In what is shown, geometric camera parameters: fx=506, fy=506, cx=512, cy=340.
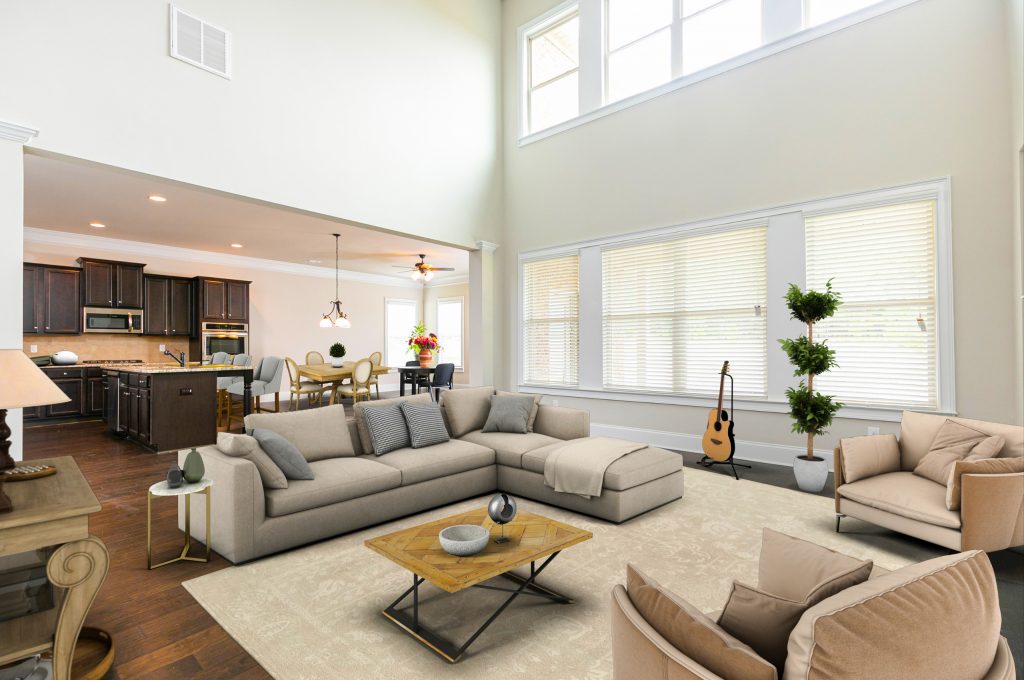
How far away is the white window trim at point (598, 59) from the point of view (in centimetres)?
468

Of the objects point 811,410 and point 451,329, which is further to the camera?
point 451,329

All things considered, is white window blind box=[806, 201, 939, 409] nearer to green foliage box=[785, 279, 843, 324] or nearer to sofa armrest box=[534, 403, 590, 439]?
green foliage box=[785, 279, 843, 324]

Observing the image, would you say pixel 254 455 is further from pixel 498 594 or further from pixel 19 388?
pixel 498 594

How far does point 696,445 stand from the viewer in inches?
219

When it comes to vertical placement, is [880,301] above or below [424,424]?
above

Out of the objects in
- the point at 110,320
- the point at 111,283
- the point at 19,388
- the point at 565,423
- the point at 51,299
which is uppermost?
the point at 111,283

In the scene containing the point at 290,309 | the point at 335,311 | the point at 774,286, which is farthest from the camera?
the point at 335,311

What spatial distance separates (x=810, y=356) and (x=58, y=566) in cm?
471

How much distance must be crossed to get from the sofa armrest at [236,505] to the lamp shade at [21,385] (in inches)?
45.5

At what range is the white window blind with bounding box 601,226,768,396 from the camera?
5.23 m

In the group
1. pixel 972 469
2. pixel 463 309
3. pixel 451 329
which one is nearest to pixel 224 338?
pixel 451 329

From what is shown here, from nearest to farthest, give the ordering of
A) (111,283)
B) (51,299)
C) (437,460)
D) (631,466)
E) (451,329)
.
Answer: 1. (631,466)
2. (437,460)
3. (51,299)
4. (111,283)
5. (451,329)

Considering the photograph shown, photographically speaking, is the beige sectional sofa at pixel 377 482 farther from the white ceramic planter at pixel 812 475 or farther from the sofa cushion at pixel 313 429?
the white ceramic planter at pixel 812 475

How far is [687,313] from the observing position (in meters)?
5.70
